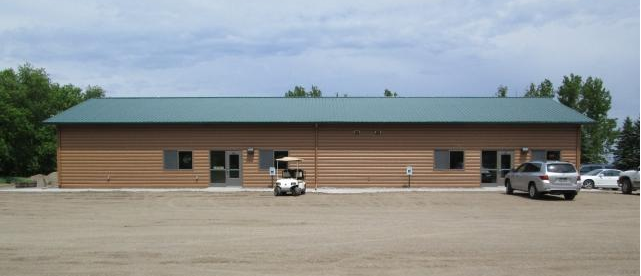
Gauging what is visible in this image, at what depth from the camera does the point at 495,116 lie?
85.4 feet

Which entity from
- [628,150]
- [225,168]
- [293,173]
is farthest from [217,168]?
[628,150]

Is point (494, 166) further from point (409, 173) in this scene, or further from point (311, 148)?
point (311, 148)

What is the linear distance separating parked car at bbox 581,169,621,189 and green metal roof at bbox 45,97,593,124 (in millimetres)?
3982

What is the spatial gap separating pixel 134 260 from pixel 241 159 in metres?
17.5

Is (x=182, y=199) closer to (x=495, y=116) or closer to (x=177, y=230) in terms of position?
(x=177, y=230)

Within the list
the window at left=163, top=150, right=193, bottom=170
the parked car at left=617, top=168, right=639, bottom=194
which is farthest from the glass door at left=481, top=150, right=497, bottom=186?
the window at left=163, top=150, right=193, bottom=170

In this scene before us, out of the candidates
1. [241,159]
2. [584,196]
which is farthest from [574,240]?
[241,159]

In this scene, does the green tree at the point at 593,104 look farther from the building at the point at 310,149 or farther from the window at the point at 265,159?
the window at the point at 265,159

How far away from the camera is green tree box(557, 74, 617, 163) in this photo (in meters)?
54.0

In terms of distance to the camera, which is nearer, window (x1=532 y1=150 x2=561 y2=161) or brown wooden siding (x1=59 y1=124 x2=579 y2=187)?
brown wooden siding (x1=59 y1=124 x2=579 y2=187)

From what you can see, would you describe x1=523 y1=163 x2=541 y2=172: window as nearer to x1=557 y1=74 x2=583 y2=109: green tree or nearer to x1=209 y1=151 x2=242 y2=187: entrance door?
x1=209 y1=151 x2=242 y2=187: entrance door

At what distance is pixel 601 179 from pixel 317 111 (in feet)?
52.1

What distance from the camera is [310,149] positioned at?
25.6 m

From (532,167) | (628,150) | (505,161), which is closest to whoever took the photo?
(532,167)
